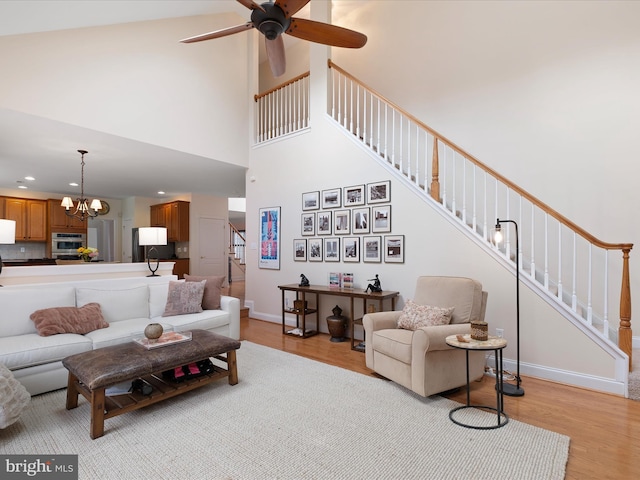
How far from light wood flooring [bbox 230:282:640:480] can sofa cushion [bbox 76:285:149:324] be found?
91.2 inches

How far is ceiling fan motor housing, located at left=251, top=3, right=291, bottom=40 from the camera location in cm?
244

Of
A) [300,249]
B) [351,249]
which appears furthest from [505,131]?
[300,249]

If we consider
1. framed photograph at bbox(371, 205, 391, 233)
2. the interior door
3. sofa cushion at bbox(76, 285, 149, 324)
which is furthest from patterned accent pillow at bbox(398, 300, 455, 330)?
the interior door

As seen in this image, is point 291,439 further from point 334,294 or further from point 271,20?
point 271,20

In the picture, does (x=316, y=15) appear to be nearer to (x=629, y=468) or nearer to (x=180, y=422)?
(x=180, y=422)

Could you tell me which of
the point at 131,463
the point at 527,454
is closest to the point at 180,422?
the point at 131,463

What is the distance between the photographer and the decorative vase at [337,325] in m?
4.51

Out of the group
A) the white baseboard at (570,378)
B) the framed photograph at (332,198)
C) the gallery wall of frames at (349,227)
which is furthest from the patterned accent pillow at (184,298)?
the white baseboard at (570,378)

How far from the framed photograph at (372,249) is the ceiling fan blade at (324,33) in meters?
2.39

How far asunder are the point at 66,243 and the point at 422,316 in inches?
355

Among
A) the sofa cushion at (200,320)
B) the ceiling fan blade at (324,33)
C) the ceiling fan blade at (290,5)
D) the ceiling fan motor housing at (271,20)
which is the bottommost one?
the sofa cushion at (200,320)

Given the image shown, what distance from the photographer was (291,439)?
7.07 ft

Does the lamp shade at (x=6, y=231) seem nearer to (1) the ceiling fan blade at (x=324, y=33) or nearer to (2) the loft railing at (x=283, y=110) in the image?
(1) the ceiling fan blade at (x=324, y=33)

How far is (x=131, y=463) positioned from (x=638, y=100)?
18.5 ft
